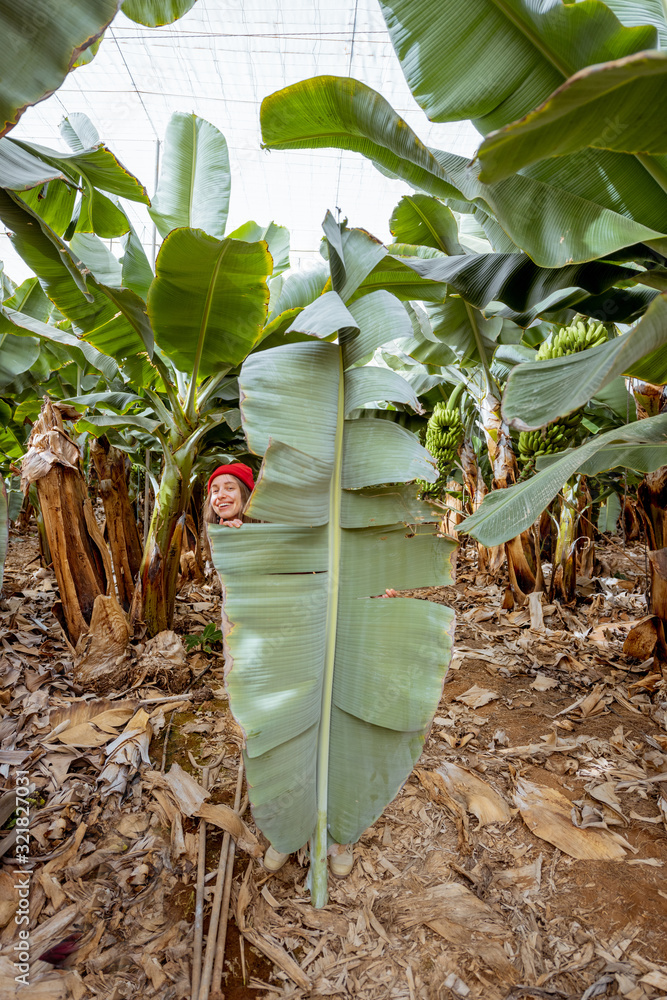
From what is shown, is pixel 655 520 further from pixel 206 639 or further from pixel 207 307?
pixel 206 639

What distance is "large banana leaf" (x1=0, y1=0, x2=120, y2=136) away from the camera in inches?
41.3

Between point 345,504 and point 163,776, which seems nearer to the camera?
point 345,504

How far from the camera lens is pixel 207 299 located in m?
1.89

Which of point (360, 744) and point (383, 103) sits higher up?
point (383, 103)

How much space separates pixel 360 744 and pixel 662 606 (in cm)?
180

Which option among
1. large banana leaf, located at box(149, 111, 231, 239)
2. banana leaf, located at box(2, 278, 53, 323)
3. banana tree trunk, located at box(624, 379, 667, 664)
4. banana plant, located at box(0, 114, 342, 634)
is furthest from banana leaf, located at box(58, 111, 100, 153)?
banana tree trunk, located at box(624, 379, 667, 664)

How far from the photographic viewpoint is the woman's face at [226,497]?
1712mm

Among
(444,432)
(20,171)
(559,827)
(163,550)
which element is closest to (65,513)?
(163,550)

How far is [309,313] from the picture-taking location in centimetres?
117

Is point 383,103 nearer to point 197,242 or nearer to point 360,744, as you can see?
point 197,242

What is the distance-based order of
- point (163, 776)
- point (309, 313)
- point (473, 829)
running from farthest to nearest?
point (163, 776), point (473, 829), point (309, 313)

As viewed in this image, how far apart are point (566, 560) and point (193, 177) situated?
3.35 metres

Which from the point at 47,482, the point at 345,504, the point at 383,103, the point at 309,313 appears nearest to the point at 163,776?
the point at 345,504

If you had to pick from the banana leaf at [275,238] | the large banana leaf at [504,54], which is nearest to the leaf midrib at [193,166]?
the banana leaf at [275,238]
